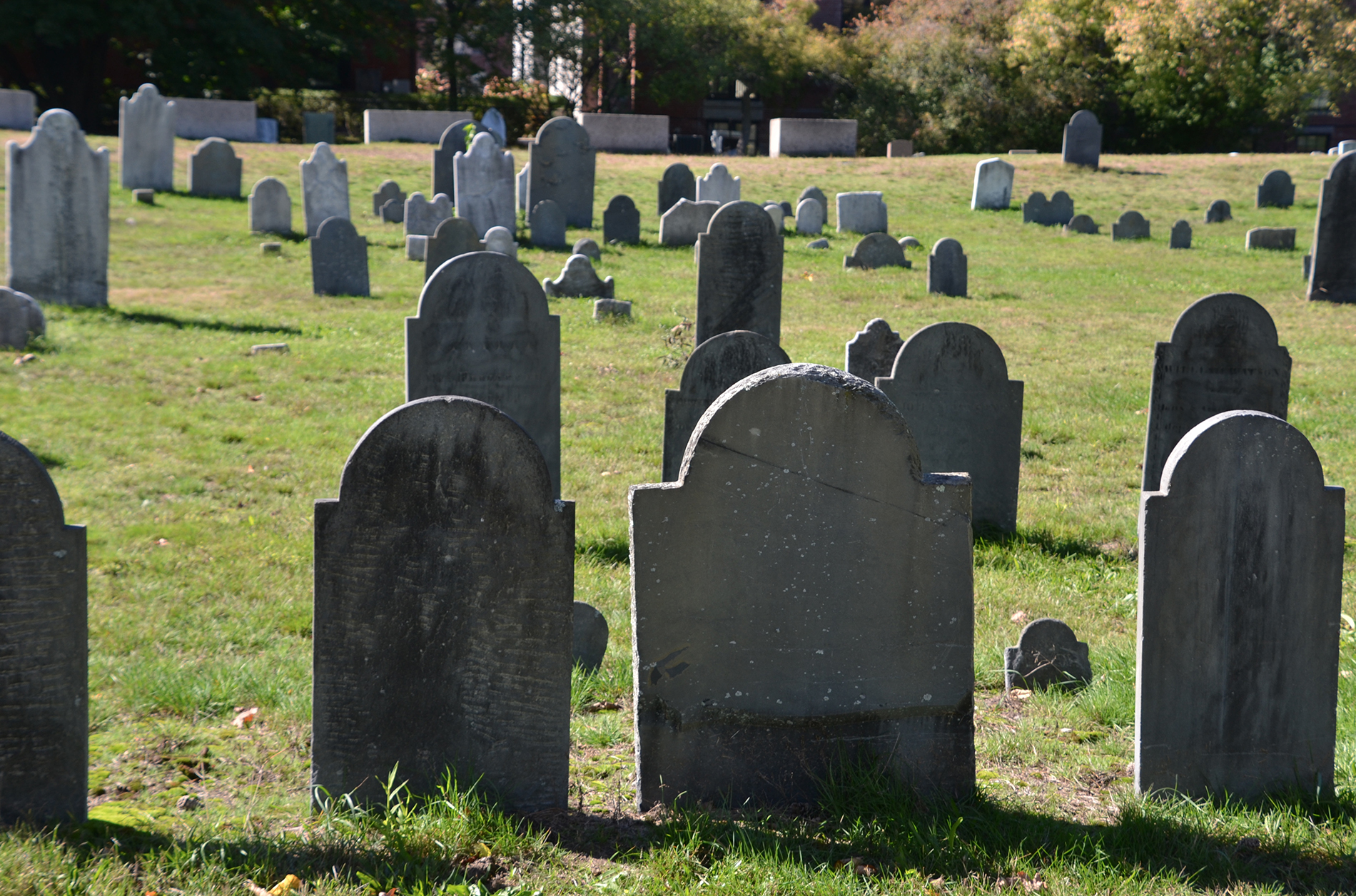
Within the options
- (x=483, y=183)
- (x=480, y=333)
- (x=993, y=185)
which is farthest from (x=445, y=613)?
(x=993, y=185)

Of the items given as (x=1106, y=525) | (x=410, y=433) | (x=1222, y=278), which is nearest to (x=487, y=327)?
(x=410, y=433)

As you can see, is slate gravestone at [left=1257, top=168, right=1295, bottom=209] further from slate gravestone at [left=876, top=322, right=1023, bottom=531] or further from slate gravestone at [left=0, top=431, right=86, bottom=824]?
slate gravestone at [left=0, top=431, right=86, bottom=824]

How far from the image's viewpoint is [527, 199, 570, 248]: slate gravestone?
57.8ft

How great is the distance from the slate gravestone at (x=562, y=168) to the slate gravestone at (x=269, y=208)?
3.91 meters

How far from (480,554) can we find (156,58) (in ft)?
120

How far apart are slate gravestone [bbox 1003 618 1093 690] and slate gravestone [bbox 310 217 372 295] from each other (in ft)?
35.7

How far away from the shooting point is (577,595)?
5.37m

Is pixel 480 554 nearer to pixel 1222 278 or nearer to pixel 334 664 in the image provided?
pixel 334 664

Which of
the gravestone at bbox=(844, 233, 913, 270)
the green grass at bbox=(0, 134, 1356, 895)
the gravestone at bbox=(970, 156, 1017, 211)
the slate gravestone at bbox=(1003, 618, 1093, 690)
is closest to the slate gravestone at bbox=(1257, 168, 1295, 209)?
the gravestone at bbox=(970, 156, 1017, 211)

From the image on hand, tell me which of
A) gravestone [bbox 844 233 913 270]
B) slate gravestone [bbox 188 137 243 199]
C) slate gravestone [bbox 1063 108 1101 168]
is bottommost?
gravestone [bbox 844 233 913 270]

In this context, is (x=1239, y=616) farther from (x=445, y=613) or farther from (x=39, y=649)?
(x=39, y=649)

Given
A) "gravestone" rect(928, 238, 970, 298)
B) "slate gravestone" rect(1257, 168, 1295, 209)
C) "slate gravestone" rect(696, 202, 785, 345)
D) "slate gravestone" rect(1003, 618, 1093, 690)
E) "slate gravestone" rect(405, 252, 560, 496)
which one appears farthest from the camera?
"slate gravestone" rect(1257, 168, 1295, 209)

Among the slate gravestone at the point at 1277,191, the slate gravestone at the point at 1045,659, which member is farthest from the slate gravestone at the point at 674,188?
the slate gravestone at the point at 1045,659

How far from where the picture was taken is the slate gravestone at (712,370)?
608cm
